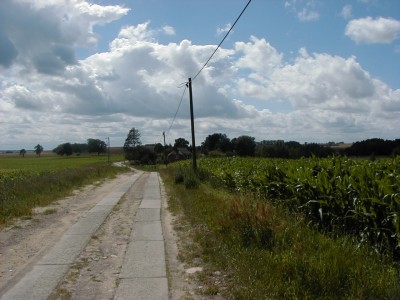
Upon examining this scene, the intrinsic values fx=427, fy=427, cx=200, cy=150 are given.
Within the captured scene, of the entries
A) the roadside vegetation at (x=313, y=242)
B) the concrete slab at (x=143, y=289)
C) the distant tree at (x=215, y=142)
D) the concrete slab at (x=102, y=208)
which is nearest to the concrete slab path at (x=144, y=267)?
the concrete slab at (x=143, y=289)

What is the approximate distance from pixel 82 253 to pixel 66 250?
1.45 ft

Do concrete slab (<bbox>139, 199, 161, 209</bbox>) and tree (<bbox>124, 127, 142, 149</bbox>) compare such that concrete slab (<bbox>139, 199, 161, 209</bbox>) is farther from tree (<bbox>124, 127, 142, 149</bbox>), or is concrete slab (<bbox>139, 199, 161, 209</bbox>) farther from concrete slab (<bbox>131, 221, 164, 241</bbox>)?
tree (<bbox>124, 127, 142, 149</bbox>)

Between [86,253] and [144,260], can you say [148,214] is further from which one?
[144,260]

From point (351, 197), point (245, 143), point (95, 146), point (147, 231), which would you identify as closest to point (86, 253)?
point (147, 231)

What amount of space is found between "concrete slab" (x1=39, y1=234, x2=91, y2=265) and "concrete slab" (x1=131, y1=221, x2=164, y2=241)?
1072 mm

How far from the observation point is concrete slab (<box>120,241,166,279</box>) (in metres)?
6.43

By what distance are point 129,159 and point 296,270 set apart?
373 ft

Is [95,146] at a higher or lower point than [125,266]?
higher

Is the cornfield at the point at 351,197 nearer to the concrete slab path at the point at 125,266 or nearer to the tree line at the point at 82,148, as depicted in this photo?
the concrete slab path at the point at 125,266

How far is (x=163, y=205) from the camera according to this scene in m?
15.9

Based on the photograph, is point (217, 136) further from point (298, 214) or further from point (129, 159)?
point (298, 214)

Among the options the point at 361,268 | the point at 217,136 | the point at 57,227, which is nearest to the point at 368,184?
the point at 361,268

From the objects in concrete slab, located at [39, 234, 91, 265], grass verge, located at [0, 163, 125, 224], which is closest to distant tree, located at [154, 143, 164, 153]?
grass verge, located at [0, 163, 125, 224]

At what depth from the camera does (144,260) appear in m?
7.23
